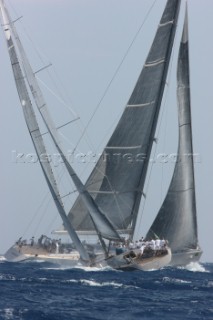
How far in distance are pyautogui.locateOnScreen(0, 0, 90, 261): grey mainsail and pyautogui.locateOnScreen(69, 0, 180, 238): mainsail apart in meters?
4.79

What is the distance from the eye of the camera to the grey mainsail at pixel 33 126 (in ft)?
143

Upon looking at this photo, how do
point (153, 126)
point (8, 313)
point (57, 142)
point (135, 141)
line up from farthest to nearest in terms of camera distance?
point (135, 141)
point (153, 126)
point (57, 142)
point (8, 313)

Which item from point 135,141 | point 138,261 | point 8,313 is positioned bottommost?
point 138,261

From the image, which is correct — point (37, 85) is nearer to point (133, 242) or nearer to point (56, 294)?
point (133, 242)

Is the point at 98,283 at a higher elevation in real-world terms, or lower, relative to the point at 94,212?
lower

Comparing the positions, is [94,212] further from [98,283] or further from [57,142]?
[98,283]

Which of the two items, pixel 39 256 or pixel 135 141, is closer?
pixel 135 141

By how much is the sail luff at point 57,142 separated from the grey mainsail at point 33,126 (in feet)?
1.29

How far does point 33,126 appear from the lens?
44.0 meters

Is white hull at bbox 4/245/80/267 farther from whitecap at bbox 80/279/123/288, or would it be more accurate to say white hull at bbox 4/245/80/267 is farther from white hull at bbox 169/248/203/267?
whitecap at bbox 80/279/123/288

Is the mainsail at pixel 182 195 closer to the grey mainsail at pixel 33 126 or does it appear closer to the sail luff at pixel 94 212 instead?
the sail luff at pixel 94 212

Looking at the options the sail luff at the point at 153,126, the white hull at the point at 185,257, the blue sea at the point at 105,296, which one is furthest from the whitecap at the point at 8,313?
the white hull at the point at 185,257

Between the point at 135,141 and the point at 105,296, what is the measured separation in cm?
1876

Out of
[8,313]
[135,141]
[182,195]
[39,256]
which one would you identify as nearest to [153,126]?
[135,141]
